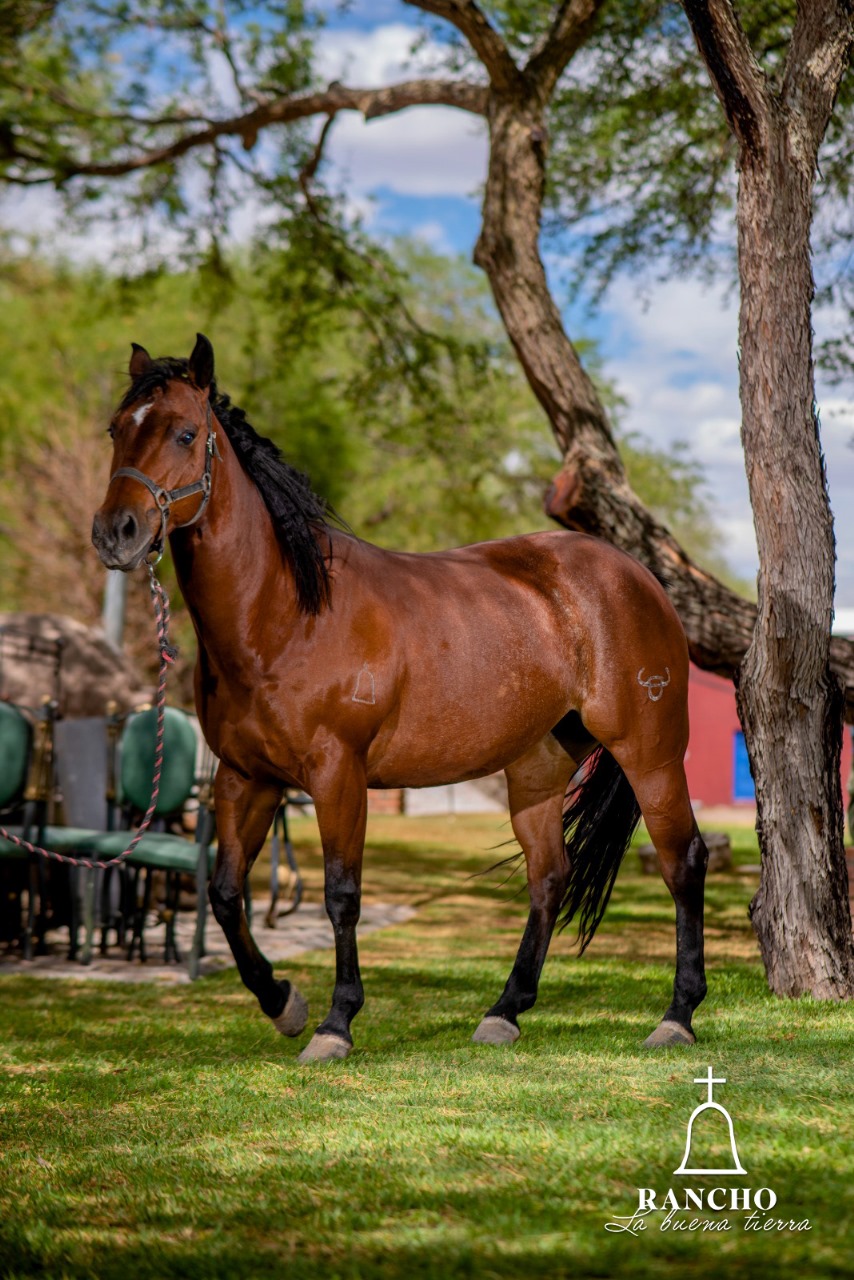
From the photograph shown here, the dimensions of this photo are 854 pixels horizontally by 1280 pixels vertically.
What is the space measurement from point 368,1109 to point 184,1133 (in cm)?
52

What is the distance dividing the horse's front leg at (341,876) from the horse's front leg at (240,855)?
0.98 feet

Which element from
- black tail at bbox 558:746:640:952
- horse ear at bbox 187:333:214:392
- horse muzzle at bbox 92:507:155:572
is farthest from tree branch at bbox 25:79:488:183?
horse muzzle at bbox 92:507:155:572

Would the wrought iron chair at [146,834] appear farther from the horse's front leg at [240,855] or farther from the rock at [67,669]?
the rock at [67,669]

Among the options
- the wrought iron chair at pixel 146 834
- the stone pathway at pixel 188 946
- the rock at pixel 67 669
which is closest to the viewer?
the wrought iron chair at pixel 146 834

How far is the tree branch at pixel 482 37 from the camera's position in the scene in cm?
831

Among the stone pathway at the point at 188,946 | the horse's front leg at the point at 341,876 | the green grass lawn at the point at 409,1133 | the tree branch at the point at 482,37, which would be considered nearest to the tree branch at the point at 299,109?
the tree branch at the point at 482,37

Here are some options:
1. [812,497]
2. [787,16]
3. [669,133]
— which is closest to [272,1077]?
[812,497]

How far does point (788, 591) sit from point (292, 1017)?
2.73 meters

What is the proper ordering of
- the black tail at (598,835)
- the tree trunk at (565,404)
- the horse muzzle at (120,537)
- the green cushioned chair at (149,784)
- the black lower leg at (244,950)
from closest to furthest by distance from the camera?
the horse muzzle at (120,537)
the black lower leg at (244,950)
the black tail at (598,835)
the green cushioned chair at (149,784)
the tree trunk at (565,404)

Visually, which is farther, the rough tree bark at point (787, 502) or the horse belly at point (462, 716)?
the rough tree bark at point (787, 502)

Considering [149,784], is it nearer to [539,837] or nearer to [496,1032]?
[539,837]

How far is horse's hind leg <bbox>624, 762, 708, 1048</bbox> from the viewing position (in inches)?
189

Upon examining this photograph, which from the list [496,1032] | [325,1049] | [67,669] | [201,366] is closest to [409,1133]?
[325,1049]

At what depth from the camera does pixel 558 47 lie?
8.50 m
